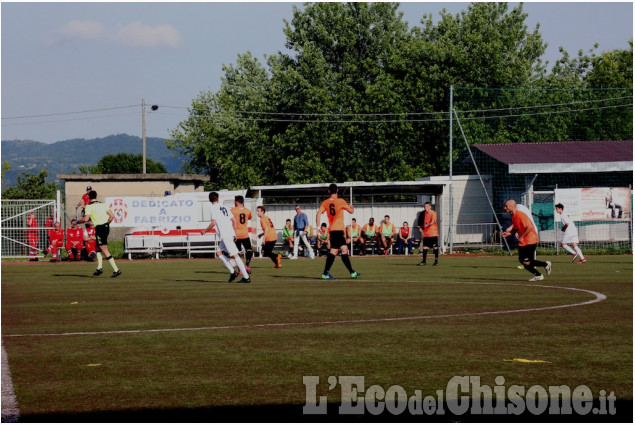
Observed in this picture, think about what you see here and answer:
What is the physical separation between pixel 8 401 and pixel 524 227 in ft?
50.2

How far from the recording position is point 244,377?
797 centimetres

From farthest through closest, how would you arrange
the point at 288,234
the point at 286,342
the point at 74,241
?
the point at 288,234
the point at 74,241
the point at 286,342

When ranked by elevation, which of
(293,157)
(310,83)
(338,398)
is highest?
(310,83)

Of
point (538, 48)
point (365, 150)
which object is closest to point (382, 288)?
point (365, 150)

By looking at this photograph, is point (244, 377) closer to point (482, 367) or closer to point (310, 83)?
point (482, 367)

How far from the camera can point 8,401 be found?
712cm

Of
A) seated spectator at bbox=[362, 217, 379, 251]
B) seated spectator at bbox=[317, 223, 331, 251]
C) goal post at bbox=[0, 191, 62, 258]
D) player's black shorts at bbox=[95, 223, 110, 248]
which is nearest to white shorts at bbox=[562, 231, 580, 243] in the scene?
seated spectator at bbox=[362, 217, 379, 251]

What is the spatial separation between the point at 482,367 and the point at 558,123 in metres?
43.7

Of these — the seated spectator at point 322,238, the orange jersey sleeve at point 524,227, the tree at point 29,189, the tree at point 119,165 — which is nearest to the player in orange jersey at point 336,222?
the orange jersey sleeve at point 524,227

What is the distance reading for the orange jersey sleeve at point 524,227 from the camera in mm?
20859

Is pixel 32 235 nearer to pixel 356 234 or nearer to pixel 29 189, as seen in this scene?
pixel 356 234

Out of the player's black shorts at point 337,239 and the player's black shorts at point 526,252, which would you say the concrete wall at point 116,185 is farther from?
the player's black shorts at point 526,252

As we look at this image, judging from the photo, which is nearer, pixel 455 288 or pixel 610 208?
pixel 455 288

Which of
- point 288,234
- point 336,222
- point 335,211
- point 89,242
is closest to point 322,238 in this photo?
point 288,234
